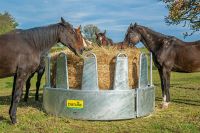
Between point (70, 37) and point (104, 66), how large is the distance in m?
1.13

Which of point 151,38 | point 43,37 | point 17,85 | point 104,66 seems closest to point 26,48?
point 43,37

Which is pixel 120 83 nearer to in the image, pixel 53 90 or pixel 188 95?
pixel 53 90

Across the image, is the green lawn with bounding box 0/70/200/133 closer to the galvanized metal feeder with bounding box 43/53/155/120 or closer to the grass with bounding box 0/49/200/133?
the grass with bounding box 0/49/200/133

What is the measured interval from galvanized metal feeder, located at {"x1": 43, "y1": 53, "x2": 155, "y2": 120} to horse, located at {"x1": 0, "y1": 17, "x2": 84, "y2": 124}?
48cm

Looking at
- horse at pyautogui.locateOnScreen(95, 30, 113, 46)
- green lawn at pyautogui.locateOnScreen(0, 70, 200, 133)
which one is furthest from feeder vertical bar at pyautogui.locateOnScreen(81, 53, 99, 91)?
horse at pyautogui.locateOnScreen(95, 30, 113, 46)

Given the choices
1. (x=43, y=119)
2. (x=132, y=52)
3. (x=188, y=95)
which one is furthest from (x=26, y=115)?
(x=188, y=95)

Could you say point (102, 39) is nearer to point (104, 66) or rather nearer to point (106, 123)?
point (104, 66)

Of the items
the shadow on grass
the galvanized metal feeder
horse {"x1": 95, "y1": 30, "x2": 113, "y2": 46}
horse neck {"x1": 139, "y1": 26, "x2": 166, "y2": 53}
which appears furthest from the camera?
horse {"x1": 95, "y1": 30, "x2": 113, "y2": 46}

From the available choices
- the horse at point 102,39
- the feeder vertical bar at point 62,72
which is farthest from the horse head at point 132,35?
the feeder vertical bar at point 62,72

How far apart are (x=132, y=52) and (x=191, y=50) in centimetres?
289

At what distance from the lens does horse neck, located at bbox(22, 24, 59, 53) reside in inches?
343

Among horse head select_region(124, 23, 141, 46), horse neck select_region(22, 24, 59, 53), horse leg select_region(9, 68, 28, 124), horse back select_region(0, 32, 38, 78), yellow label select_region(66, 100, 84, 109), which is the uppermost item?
horse head select_region(124, 23, 141, 46)

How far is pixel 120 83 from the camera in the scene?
8953mm

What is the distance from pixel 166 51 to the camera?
1129cm
